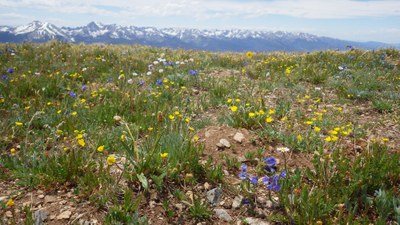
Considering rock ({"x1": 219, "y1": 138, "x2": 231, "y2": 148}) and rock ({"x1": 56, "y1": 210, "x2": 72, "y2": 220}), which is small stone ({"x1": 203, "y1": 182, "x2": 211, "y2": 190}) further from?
rock ({"x1": 56, "y1": 210, "x2": 72, "y2": 220})

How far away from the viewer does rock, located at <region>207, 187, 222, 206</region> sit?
3.30m

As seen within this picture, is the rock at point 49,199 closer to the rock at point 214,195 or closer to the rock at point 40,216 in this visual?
the rock at point 40,216

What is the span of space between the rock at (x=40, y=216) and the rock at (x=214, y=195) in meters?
1.72

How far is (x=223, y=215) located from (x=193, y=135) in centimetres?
112

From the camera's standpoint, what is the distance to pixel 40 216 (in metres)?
2.98

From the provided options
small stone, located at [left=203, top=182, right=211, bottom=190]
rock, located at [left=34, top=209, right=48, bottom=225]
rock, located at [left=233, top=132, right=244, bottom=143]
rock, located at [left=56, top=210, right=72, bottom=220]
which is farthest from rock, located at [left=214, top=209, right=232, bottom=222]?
rock, located at [left=34, top=209, right=48, bottom=225]

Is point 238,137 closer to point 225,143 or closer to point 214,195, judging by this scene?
point 225,143

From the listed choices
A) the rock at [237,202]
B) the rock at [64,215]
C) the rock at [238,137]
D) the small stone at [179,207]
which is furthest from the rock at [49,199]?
the rock at [238,137]

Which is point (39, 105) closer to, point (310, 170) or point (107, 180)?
point (107, 180)

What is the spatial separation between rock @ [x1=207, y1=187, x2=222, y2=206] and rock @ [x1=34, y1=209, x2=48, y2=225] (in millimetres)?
1724

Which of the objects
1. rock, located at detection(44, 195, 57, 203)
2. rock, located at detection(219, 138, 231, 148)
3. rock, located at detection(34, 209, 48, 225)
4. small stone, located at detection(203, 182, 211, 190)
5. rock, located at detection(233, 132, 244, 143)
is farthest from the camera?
rock, located at detection(233, 132, 244, 143)

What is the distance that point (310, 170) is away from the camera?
363 centimetres

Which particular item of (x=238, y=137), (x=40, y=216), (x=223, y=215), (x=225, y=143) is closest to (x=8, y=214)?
(x=40, y=216)

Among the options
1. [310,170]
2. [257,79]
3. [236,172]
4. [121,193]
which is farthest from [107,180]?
[257,79]
